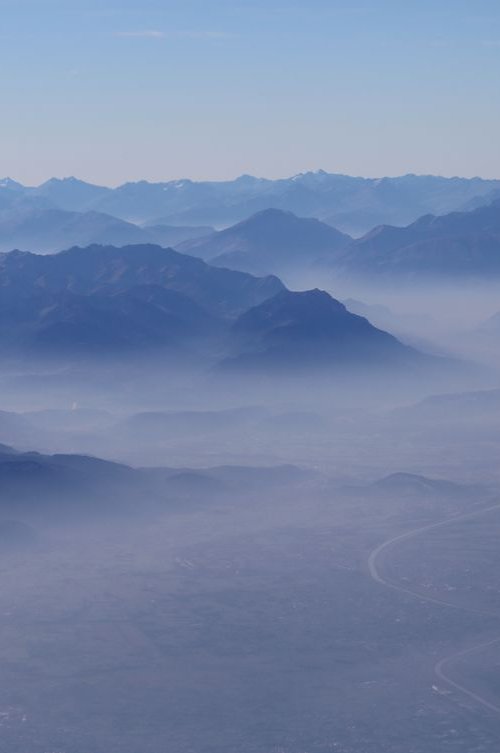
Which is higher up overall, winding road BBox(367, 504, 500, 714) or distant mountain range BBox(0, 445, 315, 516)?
distant mountain range BBox(0, 445, 315, 516)

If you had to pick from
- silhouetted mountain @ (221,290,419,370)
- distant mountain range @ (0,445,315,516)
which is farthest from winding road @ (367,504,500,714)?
silhouetted mountain @ (221,290,419,370)

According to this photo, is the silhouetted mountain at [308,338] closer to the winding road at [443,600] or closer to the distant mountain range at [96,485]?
the distant mountain range at [96,485]

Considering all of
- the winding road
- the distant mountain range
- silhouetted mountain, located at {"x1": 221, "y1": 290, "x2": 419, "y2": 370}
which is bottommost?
the winding road

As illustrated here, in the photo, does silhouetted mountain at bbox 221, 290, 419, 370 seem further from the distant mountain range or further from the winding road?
the winding road

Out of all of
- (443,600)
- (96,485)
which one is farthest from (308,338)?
(443,600)

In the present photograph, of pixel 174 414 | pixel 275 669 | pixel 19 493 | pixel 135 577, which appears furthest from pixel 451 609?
pixel 174 414

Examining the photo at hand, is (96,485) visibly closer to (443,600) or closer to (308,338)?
(443,600)

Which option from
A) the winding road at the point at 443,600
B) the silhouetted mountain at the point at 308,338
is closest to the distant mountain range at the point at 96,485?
the winding road at the point at 443,600
